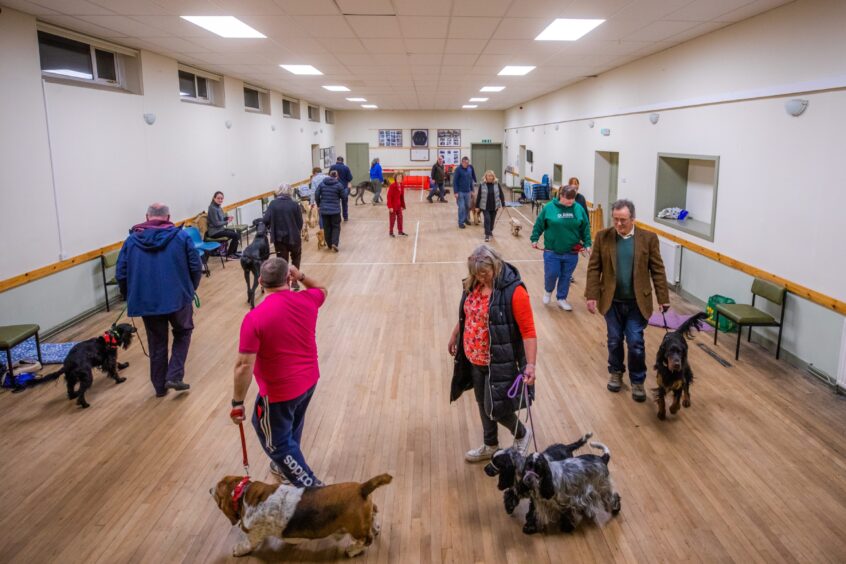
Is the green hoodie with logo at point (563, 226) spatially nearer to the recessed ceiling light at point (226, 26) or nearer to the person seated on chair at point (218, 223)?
the recessed ceiling light at point (226, 26)

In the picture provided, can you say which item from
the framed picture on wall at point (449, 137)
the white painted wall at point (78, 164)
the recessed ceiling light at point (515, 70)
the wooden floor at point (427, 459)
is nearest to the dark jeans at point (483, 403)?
the wooden floor at point (427, 459)

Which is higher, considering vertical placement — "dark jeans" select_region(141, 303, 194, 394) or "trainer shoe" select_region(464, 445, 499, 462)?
"dark jeans" select_region(141, 303, 194, 394)

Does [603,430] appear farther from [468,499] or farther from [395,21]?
[395,21]

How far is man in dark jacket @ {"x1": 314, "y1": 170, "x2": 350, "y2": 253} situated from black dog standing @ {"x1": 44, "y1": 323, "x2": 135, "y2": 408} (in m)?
5.48

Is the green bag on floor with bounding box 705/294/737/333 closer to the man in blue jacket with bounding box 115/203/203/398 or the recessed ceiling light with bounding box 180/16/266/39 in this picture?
the man in blue jacket with bounding box 115/203/203/398

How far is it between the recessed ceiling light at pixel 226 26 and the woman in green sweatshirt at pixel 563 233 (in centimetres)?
388

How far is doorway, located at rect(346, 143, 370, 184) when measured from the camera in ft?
81.1

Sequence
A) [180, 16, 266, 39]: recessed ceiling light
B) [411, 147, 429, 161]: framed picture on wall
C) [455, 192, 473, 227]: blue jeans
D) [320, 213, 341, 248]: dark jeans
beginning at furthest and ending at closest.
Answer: [411, 147, 429, 161]: framed picture on wall → [455, 192, 473, 227]: blue jeans → [320, 213, 341, 248]: dark jeans → [180, 16, 266, 39]: recessed ceiling light

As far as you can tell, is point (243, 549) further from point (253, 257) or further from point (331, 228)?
point (331, 228)

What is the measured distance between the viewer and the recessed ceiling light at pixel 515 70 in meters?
9.79

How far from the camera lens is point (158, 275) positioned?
4.29 metres

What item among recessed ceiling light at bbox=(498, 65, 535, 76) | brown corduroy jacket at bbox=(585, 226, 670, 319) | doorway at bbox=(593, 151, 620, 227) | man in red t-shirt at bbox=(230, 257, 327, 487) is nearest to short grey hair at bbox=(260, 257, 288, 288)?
man in red t-shirt at bbox=(230, 257, 327, 487)

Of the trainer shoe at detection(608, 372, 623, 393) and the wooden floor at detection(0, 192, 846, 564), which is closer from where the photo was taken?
the wooden floor at detection(0, 192, 846, 564)

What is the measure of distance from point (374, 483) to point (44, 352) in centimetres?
451
